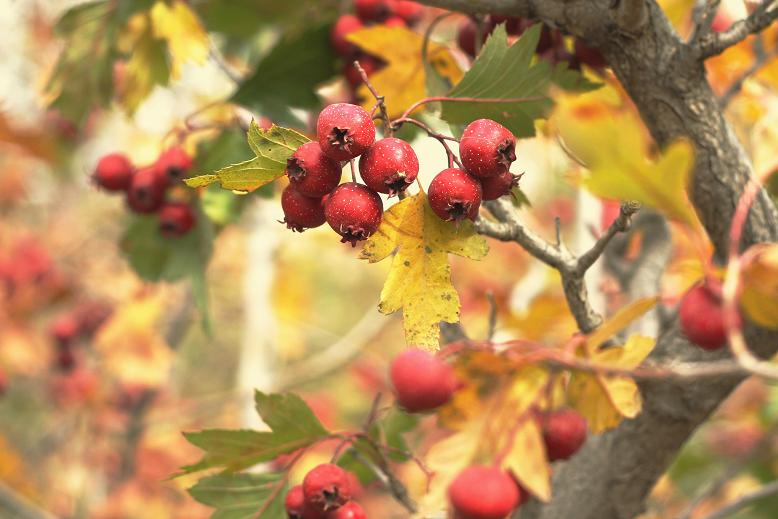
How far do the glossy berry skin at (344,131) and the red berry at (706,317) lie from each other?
0.41 metres

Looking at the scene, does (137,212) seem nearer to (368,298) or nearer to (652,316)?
(652,316)

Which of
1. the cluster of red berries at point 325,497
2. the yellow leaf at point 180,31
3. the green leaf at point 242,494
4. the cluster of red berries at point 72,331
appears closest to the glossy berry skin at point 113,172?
the yellow leaf at point 180,31

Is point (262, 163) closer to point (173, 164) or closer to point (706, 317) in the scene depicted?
point (706, 317)

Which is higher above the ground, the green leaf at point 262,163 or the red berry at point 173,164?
the green leaf at point 262,163

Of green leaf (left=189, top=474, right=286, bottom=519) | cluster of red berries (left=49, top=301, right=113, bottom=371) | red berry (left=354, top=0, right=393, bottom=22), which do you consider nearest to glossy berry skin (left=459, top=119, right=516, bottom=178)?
green leaf (left=189, top=474, right=286, bottom=519)

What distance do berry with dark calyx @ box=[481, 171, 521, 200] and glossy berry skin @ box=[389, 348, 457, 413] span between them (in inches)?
8.0

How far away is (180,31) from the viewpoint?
1647 mm

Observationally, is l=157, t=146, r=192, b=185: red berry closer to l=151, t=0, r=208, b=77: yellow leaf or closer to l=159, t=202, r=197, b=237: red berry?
l=159, t=202, r=197, b=237: red berry

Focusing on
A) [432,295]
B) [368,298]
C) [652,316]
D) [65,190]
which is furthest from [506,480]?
[368,298]

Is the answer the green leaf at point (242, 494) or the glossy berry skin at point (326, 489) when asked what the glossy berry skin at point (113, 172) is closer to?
the green leaf at point (242, 494)

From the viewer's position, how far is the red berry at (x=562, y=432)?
1.08 meters

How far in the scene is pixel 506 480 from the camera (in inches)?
39.3

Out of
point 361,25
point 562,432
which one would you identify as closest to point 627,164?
point 562,432

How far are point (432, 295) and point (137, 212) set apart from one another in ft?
3.00
